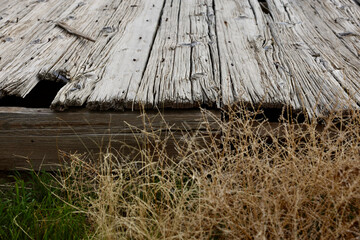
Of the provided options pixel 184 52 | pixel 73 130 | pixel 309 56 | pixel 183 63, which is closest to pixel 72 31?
pixel 184 52

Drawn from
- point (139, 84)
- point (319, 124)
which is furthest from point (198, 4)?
point (319, 124)

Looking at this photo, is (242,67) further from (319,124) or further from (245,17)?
(245,17)

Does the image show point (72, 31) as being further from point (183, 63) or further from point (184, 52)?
point (183, 63)

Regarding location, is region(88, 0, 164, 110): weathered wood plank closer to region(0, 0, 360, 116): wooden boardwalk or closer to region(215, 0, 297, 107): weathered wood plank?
region(0, 0, 360, 116): wooden boardwalk

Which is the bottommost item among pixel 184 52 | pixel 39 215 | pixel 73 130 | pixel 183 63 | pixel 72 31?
pixel 39 215

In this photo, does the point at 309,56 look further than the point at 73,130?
Yes

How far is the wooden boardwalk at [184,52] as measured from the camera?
9.32ft

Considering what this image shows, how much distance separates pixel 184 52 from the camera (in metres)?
3.49

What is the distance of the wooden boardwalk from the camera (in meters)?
2.84

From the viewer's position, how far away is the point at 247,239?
1.98 metres

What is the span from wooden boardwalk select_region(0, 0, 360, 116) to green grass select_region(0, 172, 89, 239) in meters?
0.63

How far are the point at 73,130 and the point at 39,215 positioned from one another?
0.62 metres

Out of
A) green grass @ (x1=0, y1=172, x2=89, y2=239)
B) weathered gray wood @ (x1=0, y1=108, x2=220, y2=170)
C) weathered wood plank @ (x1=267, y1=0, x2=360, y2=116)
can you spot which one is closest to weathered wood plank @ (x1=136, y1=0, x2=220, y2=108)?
weathered gray wood @ (x1=0, y1=108, x2=220, y2=170)

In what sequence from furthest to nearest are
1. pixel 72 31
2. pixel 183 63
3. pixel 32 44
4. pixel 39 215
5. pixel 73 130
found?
pixel 72 31 → pixel 32 44 → pixel 183 63 → pixel 73 130 → pixel 39 215
